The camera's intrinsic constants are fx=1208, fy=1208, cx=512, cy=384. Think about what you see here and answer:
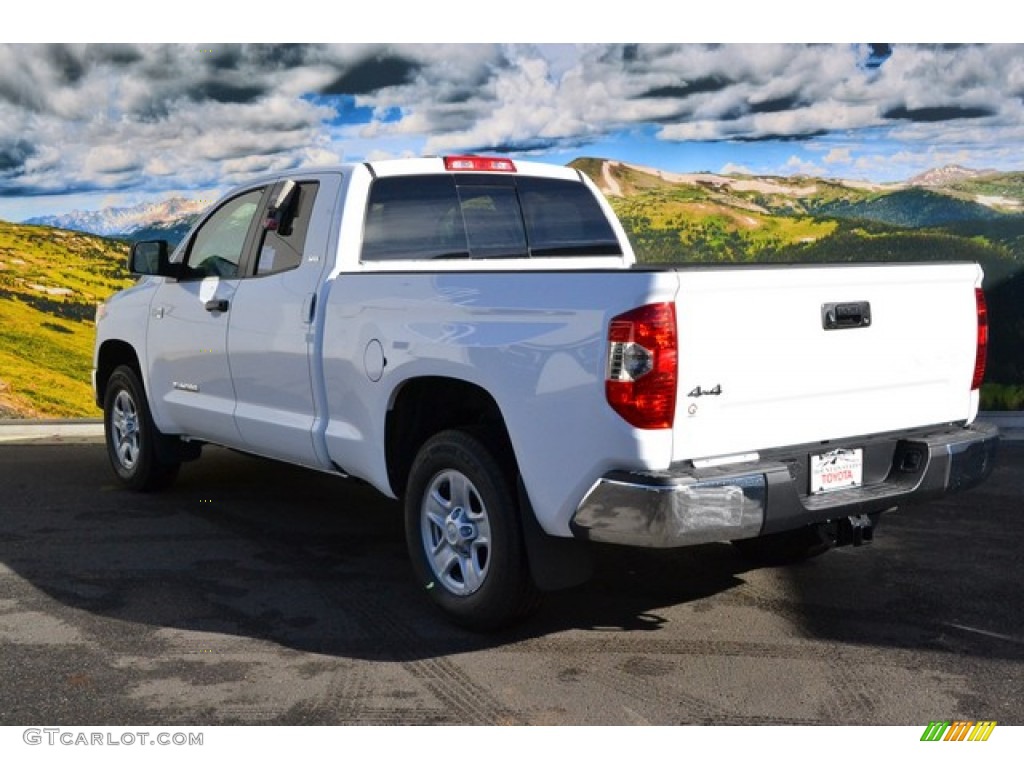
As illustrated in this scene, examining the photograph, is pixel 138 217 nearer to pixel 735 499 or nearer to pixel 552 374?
pixel 552 374

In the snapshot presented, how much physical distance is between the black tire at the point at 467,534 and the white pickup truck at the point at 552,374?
10mm

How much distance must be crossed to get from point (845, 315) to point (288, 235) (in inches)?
114

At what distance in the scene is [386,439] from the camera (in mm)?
5316

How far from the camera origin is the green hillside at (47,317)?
1126cm

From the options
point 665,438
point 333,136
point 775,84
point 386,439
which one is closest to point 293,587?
point 386,439

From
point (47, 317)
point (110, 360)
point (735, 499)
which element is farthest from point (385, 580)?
point (47, 317)

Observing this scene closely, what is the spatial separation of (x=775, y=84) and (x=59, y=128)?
6.74m

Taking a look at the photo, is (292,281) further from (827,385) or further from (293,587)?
(827,385)

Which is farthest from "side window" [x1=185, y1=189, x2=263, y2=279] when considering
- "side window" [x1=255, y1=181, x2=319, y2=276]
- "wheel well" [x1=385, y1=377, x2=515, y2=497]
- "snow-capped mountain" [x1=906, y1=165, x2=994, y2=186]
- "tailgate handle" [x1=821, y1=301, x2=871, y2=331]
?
"snow-capped mountain" [x1=906, y1=165, x2=994, y2=186]

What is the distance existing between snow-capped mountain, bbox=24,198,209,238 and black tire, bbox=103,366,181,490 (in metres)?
4.06

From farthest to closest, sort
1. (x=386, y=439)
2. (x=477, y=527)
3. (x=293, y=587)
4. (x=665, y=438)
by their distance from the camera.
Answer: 1. (x=293, y=587)
2. (x=386, y=439)
3. (x=477, y=527)
4. (x=665, y=438)

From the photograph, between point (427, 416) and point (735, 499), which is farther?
point (427, 416)

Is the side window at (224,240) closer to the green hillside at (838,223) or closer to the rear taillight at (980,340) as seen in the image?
the rear taillight at (980,340)

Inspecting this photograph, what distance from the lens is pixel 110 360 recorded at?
8078 mm
